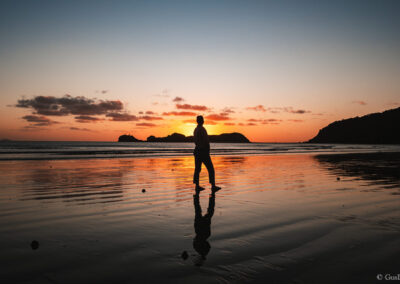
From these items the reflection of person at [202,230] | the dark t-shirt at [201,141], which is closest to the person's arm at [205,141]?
the dark t-shirt at [201,141]

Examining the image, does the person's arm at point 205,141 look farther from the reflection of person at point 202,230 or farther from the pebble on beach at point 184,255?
the pebble on beach at point 184,255

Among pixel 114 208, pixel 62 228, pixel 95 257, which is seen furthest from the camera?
pixel 114 208

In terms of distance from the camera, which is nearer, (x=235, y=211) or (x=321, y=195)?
(x=235, y=211)

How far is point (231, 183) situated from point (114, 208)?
19.8 ft

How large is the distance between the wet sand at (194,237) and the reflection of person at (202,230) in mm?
45

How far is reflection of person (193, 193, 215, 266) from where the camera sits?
453 centimetres

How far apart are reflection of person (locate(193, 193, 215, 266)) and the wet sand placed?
1.8 inches

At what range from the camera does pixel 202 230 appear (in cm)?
577

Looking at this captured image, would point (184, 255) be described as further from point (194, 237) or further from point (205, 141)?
point (205, 141)

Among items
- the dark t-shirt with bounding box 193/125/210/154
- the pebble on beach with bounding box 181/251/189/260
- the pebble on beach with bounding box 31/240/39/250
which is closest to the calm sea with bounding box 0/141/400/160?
the dark t-shirt with bounding box 193/125/210/154

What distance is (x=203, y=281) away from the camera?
3543 mm

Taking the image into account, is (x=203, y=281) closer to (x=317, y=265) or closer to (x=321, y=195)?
(x=317, y=265)

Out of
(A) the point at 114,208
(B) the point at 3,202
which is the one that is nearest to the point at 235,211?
(A) the point at 114,208

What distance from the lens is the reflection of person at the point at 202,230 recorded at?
4525 mm
